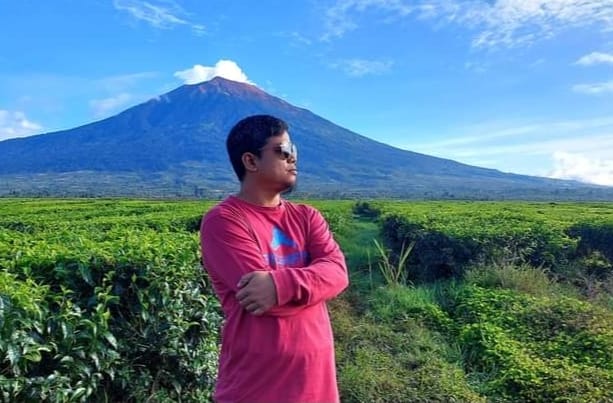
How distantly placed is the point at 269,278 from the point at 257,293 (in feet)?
0.22

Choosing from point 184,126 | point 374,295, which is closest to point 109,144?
point 184,126

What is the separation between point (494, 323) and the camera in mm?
5445

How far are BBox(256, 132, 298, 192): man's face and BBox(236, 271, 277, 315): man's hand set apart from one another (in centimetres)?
38

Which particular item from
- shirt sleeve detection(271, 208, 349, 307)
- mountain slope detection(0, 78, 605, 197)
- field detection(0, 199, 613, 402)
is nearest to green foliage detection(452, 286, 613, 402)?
field detection(0, 199, 613, 402)

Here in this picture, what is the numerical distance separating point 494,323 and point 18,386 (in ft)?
14.2

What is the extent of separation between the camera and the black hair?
2104 mm

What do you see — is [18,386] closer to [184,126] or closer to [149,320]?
[149,320]

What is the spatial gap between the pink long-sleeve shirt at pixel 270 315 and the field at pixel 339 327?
101cm

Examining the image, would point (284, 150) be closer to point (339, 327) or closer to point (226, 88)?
point (339, 327)

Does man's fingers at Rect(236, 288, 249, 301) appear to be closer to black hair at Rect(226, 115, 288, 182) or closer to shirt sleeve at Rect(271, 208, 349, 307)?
shirt sleeve at Rect(271, 208, 349, 307)

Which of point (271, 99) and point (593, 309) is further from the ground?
point (271, 99)

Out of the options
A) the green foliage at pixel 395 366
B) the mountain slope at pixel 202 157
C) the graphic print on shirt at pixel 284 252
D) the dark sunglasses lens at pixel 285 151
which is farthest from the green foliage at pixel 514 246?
the mountain slope at pixel 202 157

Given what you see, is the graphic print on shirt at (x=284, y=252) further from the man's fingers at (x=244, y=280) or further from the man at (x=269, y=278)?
the man's fingers at (x=244, y=280)

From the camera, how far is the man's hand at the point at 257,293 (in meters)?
1.88
